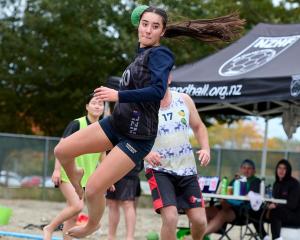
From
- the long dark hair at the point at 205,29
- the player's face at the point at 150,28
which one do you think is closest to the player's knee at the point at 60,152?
the player's face at the point at 150,28

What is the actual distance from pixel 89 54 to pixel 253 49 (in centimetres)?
1228

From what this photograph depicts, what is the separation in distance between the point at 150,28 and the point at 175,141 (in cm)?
175

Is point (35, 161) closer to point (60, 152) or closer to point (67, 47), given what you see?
point (67, 47)

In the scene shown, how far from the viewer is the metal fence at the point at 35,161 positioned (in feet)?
58.3

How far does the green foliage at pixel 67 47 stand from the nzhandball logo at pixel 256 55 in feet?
34.3

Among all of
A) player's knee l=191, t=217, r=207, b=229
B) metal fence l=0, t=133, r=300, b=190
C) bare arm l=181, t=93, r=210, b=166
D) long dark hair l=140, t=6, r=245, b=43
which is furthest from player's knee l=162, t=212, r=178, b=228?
metal fence l=0, t=133, r=300, b=190

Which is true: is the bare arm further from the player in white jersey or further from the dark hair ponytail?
the dark hair ponytail

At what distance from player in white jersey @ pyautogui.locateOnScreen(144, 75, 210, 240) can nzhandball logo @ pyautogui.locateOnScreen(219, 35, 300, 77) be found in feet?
8.80

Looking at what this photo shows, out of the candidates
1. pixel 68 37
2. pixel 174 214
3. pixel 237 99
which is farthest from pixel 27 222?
pixel 68 37

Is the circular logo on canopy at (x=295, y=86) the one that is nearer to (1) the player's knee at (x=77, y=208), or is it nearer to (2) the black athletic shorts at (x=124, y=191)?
(2) the black athletic shorts at (x=124, y=191)

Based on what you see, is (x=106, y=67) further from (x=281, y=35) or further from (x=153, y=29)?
(x=153, y=29)

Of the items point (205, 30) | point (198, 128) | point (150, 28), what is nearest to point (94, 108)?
point (198, 128)

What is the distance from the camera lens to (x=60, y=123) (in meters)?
23.6

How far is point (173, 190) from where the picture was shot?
6.83 metres
